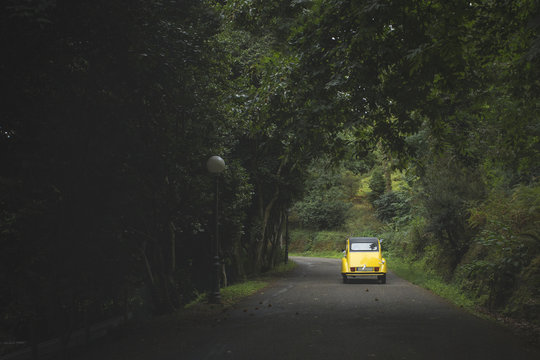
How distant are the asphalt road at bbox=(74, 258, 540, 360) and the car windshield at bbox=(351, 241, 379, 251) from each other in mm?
7172

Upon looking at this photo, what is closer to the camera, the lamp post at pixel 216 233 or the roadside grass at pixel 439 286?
the lamp post at pixel 216 233

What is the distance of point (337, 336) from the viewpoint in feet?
27.3

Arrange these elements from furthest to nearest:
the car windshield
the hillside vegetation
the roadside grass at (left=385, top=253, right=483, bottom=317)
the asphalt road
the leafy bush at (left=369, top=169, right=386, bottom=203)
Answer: the leafy bush at (left=369, top=169, right=386, bottom=203) < the car windshield < the roadside grass at (left=385, top=253, right=483, bottom=317) < the hillside vegetation < the asphalt road

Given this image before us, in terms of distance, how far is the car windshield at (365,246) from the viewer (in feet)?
66.1

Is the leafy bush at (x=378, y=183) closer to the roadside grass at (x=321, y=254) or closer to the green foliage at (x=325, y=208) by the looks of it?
the green foliage at (x=325, y=208)

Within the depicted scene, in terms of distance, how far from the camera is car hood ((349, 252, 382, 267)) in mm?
19688

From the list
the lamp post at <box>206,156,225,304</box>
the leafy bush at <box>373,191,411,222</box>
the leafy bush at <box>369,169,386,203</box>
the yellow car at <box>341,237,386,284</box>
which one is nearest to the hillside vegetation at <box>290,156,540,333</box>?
the yellow car at <box>341,237,386,284</box>

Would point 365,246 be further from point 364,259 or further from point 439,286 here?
point 439,286

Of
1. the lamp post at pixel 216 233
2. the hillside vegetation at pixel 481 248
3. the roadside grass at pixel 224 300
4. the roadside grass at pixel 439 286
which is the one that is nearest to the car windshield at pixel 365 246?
the hillside vegetation at pixel 481 248

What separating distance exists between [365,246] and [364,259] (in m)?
0.71

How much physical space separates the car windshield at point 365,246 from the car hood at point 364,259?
22cm

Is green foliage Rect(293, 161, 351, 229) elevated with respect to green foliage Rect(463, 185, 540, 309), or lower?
elevated

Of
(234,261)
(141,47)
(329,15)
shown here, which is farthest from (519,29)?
(234,261)

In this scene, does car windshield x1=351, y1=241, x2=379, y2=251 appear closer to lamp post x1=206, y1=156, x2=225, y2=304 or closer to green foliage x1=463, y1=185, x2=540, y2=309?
green foliage x1=463, y1=185, x2=540, y2=309
